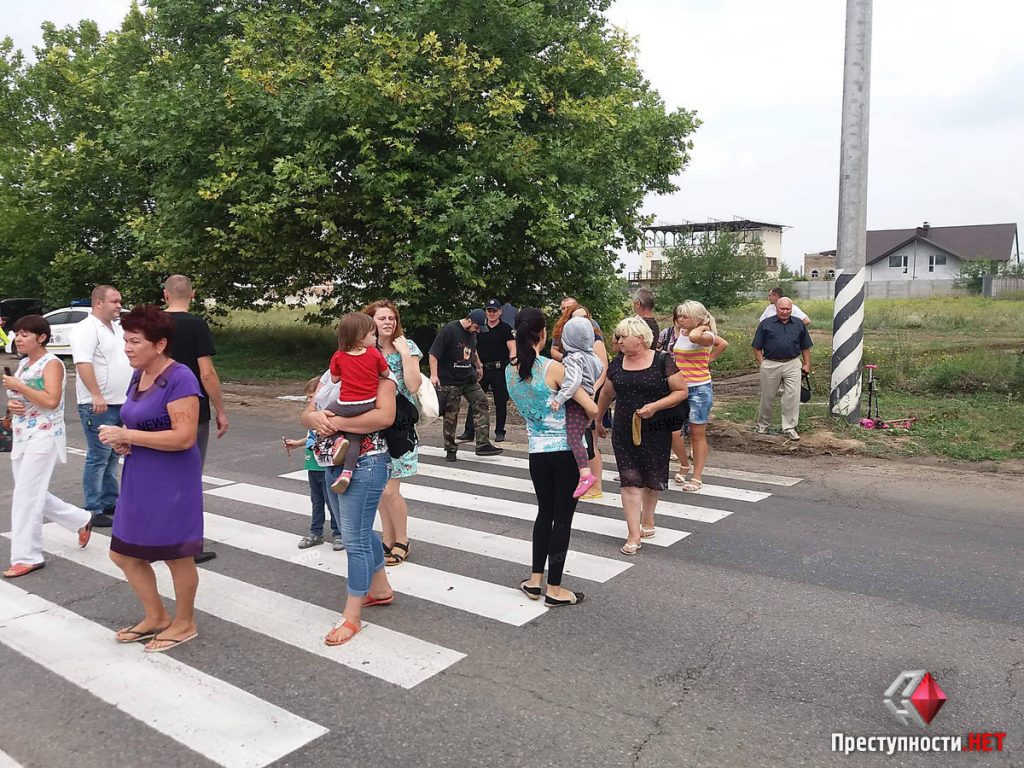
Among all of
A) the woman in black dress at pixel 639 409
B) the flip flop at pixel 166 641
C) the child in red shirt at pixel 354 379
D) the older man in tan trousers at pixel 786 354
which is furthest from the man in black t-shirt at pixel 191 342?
the older man in tan trousers at pixel 786 354

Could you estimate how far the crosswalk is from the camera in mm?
3746

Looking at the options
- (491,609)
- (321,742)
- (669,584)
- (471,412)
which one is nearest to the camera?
(321,742)

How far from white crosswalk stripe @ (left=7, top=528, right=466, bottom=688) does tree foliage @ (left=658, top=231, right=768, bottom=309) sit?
30.2 m

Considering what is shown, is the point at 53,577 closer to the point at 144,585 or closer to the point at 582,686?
the point at 144,585

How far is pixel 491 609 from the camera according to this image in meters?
4.96

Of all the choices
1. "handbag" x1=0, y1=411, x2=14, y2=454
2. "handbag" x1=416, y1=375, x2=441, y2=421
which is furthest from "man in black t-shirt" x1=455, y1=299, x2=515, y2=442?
"handbag" x1=0, y1=411, x2=14, y2=454

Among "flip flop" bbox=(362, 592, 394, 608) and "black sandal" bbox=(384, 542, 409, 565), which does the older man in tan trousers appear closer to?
"black sandal" bbox=(384, 542, 409, 565)

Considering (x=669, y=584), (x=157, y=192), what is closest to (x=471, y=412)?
(x=669, y=584)

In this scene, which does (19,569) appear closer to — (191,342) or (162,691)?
(191,342)

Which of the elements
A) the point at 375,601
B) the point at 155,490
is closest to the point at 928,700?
the point at 375,601

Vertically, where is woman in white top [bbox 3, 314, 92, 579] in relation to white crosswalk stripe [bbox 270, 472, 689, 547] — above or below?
above

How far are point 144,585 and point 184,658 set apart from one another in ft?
1.51

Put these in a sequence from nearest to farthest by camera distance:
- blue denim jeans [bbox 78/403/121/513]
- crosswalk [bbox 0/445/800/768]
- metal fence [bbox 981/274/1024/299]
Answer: crosswalk [bbox 0/445/800/768], blue denim jeans [bbox 78/403/121/513], metal fence [bbox 981/274/1024/299]

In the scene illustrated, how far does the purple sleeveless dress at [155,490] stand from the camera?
13.6 ft
